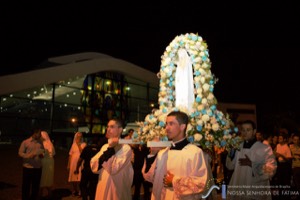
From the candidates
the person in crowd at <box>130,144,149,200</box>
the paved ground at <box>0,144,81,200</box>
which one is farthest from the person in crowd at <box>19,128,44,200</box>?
the person in crowd at <box>130,144,149,200</box>

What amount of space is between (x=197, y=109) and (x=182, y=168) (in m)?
2.08

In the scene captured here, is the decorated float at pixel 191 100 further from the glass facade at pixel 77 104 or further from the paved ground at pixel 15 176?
the glass facade at pixel 77 104

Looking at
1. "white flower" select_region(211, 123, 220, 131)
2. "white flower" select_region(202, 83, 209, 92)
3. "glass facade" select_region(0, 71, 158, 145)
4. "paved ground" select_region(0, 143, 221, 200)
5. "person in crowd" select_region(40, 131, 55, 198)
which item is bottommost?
"paved ground" select_region(0, 143, 221, 200)

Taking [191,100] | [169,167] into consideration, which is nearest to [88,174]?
[191,100]

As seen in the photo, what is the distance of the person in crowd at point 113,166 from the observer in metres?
4.94

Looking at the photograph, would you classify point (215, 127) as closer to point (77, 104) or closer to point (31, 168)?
point (31, 168)

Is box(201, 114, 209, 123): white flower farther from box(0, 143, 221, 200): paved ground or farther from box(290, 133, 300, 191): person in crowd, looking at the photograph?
box(290, 133, 300, 191): person in crowd

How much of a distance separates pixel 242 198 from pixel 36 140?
6.17 meters

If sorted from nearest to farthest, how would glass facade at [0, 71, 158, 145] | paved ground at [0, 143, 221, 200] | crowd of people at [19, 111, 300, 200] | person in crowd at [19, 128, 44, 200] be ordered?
crowd of people at [19, 111, 300, 200] < person in crowd at [19, 128, 44, 200] < paved ground at [0, 143, 221, 200] < glass facade at [0, 71, 158, 145]

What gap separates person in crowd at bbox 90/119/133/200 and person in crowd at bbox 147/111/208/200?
3.98ft

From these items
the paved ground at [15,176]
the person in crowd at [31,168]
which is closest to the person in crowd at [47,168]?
the paved ground at [15,176]

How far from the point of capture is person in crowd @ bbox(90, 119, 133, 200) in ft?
16.2

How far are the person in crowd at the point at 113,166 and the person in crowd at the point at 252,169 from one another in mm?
2007

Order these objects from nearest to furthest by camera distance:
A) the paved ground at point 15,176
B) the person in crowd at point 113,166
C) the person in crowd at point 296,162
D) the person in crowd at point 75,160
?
the person in crowd at point 113,166, the paved ground at point 15,176, the person in crowd at point 296,162, the person in crowd at point 75,160
